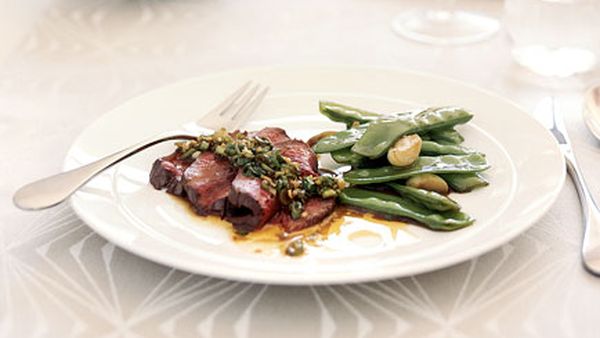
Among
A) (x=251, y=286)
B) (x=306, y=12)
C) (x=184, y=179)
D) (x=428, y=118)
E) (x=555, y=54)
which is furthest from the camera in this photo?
(x=306, y=12)

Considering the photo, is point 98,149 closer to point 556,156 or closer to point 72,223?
point 72,223

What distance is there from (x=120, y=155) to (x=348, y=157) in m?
0.35

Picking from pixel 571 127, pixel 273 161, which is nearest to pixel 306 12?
pixel 571 127

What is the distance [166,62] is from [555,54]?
0.86 m

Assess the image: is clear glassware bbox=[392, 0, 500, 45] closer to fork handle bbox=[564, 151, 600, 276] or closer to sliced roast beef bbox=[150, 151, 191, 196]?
fork handle bbox=[564, 151, 600, 276]

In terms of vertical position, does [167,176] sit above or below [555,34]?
above

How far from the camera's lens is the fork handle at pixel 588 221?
1195 millimetres

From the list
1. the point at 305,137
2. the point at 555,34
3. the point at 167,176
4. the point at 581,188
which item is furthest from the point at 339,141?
the point at 555,34

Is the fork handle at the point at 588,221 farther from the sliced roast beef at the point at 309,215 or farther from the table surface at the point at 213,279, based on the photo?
the sliced roast beef at the point at 309,215

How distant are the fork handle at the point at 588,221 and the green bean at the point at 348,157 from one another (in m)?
0.34

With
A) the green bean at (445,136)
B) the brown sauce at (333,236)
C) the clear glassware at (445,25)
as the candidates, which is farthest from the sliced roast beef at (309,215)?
the clear glassware at (445,25)

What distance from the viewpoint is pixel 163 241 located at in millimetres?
1163

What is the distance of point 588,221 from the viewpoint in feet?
4.17

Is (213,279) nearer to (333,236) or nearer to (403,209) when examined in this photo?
(333,236)
